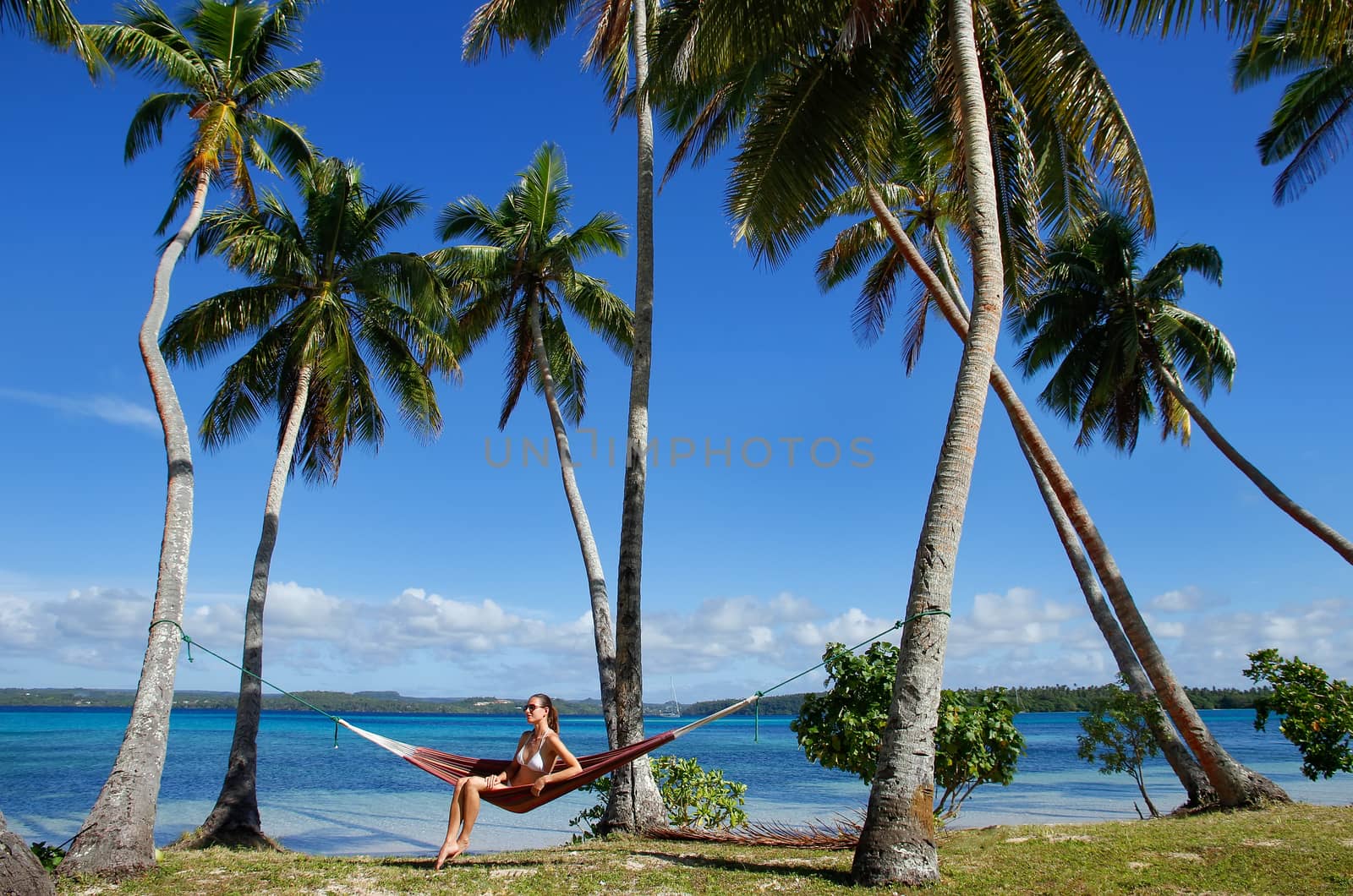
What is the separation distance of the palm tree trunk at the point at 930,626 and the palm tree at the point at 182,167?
4871 millimetres

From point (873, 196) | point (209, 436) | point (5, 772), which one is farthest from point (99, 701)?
point (873, 196)

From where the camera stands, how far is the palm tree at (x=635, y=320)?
730cm

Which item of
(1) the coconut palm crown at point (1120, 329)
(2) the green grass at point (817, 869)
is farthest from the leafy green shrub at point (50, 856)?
(1) the coconut palm crown at point (1120, 329)

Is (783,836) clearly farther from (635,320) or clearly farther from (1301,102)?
(1301,102)

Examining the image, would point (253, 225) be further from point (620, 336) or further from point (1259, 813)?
point (1259, 813)

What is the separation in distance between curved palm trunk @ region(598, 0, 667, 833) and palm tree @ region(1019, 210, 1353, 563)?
24.9 feet

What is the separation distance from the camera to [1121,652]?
9.02 meters

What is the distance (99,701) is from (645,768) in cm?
13648

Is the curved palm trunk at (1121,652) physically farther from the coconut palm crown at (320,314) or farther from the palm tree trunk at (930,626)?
the coconut palm crown at (320,314)

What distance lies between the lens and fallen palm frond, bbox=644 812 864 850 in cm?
589

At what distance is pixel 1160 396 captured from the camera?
573 inches

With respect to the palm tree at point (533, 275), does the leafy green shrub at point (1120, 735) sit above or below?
below

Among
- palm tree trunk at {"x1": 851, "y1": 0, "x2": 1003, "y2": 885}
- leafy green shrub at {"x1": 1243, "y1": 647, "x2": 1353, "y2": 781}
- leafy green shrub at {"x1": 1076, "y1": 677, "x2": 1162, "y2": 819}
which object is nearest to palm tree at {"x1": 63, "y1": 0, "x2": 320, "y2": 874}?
palm tree trunk at {"x1": 851, "y1": 0, "x2": 1003, "y2": 885}

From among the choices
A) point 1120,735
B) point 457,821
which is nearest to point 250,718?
point 457,821
